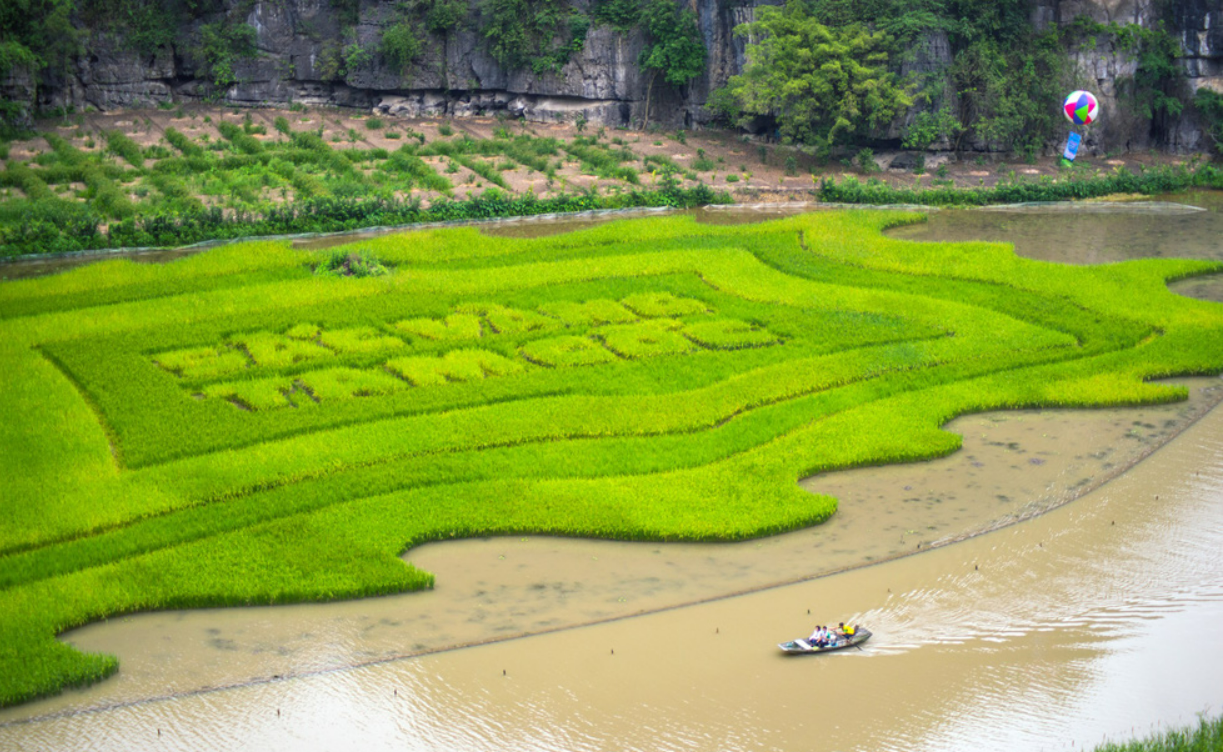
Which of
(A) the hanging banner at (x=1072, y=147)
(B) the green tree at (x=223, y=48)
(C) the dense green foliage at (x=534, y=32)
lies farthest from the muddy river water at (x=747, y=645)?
(B) the green tree at (x=223, y=48)

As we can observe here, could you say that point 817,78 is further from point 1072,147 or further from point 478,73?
point 478,73

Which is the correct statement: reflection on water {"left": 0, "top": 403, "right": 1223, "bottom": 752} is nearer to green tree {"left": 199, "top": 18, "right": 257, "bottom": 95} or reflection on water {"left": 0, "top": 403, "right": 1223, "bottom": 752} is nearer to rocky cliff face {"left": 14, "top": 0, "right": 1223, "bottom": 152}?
rocky cliff face {"left": 14, "top": 0, "right": 1223, "bottom": 152}

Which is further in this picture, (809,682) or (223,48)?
(223,48)

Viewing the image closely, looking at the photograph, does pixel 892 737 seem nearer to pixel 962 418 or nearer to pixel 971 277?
pixel 962 418

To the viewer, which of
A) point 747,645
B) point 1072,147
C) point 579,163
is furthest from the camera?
point 579,163

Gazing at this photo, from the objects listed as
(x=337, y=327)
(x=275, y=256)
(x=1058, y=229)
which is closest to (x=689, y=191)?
(x=1058, y=229)

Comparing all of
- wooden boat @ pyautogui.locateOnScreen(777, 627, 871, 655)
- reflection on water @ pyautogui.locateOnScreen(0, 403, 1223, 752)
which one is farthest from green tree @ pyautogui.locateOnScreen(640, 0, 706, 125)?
wooden boat @ pyautogui.locateOnScreen(777, 627, 871, 655)

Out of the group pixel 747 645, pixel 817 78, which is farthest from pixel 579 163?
pixel 747 645
